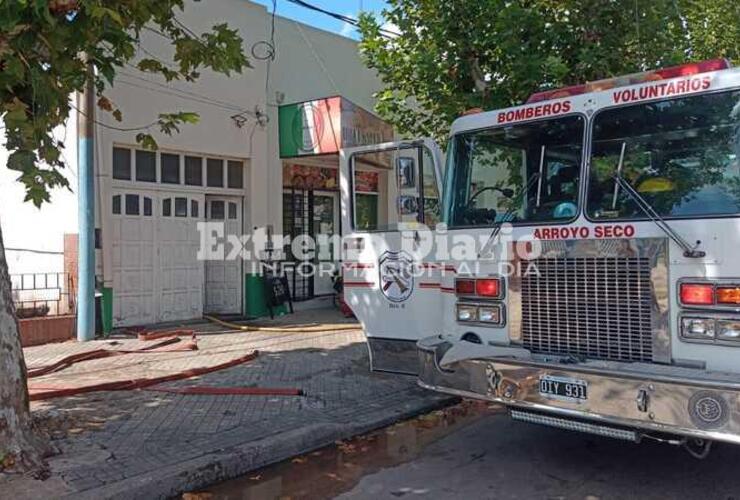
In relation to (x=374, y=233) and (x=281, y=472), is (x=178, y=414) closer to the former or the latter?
(x=281, y=472)

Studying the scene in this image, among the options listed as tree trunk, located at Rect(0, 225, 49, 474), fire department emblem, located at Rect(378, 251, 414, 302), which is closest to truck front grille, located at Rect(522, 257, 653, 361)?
fire department emblem, located at Rect(378, 251, 414, 302)

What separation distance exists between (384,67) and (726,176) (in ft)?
19.5

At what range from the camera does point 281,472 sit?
5070 mm

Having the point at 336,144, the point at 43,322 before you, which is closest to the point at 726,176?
the point at 336,144

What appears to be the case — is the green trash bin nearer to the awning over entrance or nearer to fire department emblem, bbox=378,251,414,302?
the awning over entrance

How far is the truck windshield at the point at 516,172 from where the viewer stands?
4.93 meters

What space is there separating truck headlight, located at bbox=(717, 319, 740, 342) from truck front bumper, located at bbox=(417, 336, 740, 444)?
24 cm

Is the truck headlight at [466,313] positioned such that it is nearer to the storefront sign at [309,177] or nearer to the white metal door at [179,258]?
the white metal door at [179,258]

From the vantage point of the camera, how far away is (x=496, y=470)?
495cm

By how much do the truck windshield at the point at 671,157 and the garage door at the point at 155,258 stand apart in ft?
25.2

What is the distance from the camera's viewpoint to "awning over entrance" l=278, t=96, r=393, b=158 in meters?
10.8

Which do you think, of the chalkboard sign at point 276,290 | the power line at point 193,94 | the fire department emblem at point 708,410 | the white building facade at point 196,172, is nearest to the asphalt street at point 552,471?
the fire department emblem at point 708,410

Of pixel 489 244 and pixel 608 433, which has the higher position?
pixel 489 244

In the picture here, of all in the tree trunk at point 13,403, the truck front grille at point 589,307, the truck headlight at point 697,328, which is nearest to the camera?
the truck headlight at point 697,328
